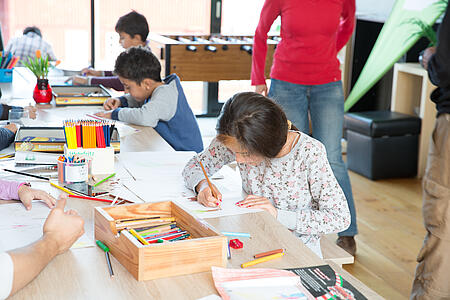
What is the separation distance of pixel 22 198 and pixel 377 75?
332 centimetres

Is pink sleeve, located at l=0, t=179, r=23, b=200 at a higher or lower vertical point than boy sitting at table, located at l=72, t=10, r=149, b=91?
lower

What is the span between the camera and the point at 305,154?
178 centimetres

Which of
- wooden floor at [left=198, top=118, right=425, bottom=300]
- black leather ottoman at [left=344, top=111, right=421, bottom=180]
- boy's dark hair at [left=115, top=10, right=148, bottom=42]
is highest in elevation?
boy's dark hair at [left=115, top=10, right=148, bottom=42]

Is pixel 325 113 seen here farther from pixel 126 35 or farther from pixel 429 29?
pixel 429 29

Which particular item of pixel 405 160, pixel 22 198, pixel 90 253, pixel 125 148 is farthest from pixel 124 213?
pixel 405 160

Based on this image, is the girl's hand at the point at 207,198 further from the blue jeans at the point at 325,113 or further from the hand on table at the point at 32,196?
the blue jeans at the point at 325,113

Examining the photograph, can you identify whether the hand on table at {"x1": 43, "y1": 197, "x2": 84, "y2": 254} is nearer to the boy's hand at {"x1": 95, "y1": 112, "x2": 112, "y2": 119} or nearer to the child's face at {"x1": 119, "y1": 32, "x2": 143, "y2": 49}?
the boy's hand at {"x1": 95, "y1": 112, "x2": 112, "y2": 119}

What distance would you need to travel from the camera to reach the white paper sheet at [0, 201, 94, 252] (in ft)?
4.52

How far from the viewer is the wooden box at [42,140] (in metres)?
2.14

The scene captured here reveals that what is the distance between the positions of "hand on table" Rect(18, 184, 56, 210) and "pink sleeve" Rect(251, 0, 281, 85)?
5.55 ft

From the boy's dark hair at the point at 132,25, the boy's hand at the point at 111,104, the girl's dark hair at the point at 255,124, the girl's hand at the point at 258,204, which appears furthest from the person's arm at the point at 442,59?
the boy's dark hair at the point at 132,25

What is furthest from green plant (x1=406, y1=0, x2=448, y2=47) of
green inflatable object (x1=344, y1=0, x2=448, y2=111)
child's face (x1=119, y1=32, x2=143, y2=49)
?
child's face (x1=119, y1=32, x2=143, y2=49)

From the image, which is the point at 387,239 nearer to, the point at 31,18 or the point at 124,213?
the point at 124,213

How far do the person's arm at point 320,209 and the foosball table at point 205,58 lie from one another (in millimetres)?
2889
